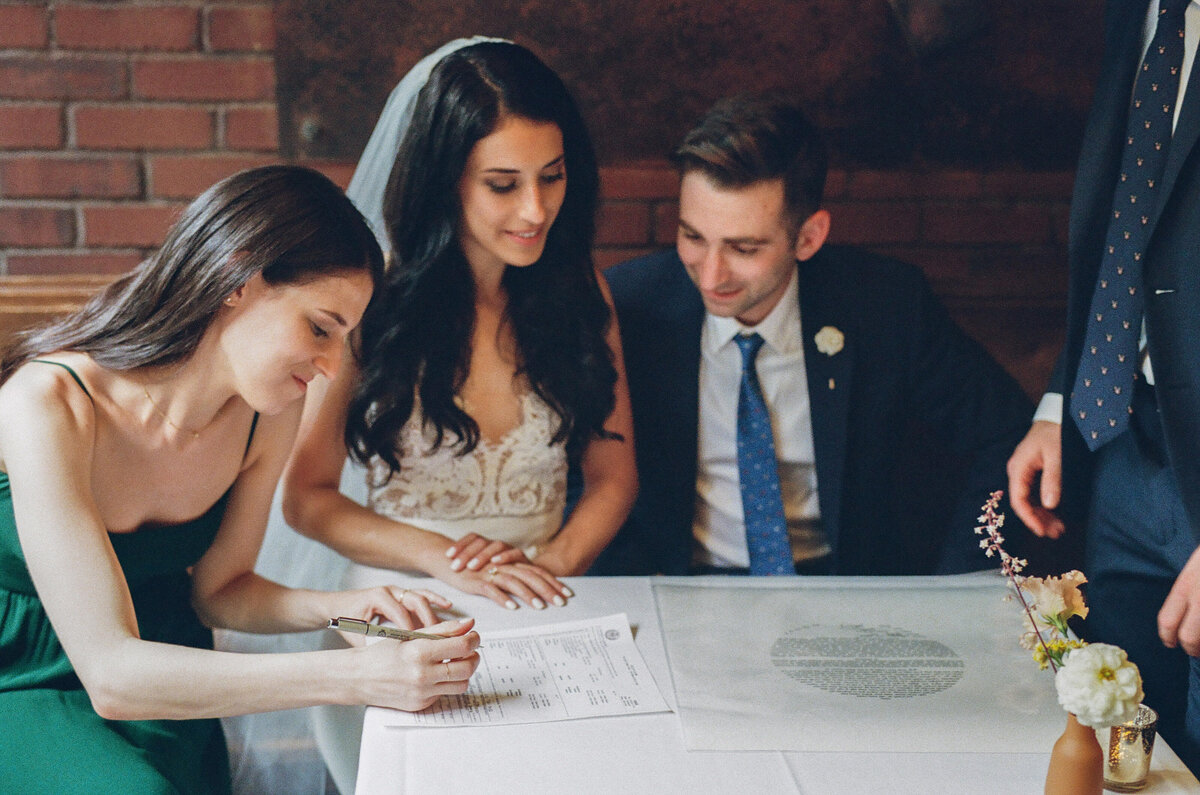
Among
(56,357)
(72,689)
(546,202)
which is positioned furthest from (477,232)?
(72,689)

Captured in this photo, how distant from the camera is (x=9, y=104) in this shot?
7.29 ft

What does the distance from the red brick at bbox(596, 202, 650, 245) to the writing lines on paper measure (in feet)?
3.95

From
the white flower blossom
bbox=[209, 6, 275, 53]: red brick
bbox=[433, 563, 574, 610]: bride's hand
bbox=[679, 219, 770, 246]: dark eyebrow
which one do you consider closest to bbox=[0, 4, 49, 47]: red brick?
bbox=[209, 6, 275, 53]: red brick

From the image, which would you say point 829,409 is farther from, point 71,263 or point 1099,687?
point 71,263

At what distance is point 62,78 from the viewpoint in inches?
87.5

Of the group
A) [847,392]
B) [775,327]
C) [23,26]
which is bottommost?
[847,392]

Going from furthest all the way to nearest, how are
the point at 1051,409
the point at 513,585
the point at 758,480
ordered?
1. the point at 758,480
2. the point at 1051,409
3. the point at 513,585

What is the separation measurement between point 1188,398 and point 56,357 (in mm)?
1562

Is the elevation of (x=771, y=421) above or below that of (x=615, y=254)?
below

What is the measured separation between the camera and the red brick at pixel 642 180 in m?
2.34

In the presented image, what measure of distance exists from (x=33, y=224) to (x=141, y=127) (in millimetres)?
329

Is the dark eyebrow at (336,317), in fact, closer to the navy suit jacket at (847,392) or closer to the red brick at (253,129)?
the navy suit jacket at (847,392)

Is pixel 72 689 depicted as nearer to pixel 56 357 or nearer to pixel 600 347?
pixel 56 357

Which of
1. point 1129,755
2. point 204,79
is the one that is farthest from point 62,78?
point 1129,755
